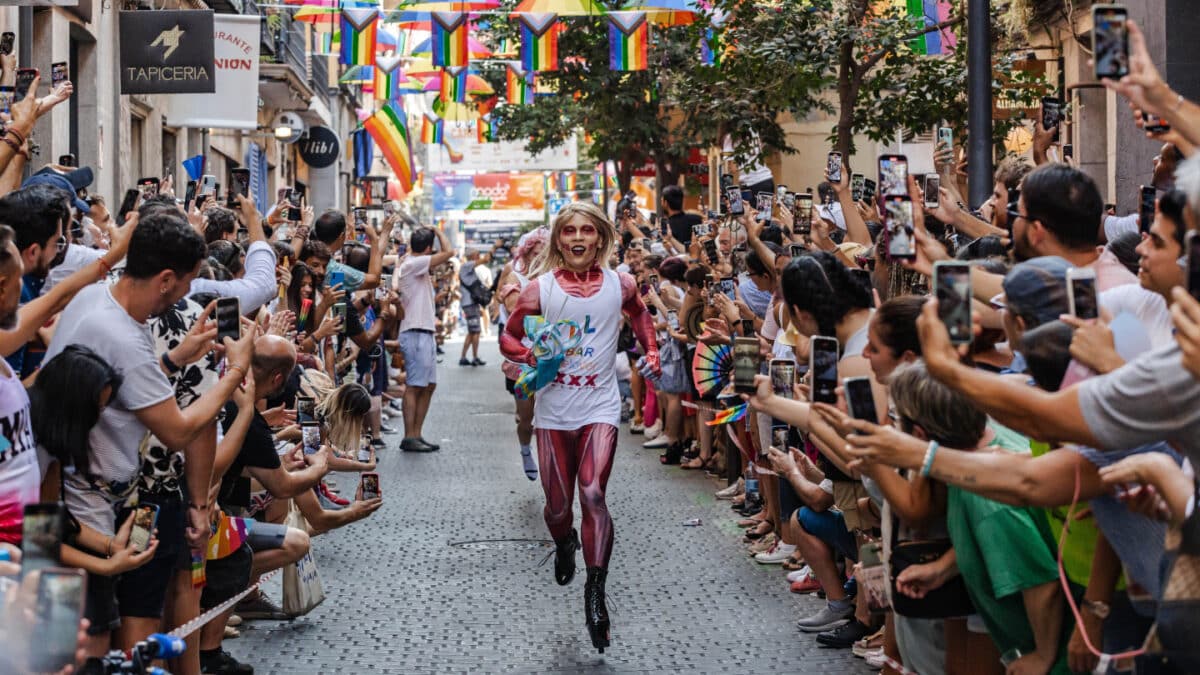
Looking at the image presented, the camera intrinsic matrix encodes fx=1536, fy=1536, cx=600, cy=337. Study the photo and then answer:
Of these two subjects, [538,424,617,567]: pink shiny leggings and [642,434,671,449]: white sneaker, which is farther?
[642,434,671,449]: white sneaker

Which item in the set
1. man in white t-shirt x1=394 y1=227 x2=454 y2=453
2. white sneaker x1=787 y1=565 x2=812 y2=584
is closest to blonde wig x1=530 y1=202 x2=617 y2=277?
white sneaker x1=787 y1=565 x2=812 y2=584

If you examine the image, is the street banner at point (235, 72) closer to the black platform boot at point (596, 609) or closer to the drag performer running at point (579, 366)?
the drag performer running at point (579, 366)

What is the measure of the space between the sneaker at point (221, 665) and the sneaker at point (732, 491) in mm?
5535

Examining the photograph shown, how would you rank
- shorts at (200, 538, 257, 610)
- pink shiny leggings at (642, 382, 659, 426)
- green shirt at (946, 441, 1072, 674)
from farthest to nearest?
pink shiny leggings at (642, 382, 659, 426) → shorts at (200, 538, 257, 610) → green shirt at (946, 441, 1072, 674)

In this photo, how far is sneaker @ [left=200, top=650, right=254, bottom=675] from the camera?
6773mm

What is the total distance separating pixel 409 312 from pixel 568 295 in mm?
7366

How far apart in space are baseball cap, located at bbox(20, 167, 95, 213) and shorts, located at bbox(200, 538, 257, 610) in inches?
84.8

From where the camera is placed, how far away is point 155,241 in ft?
17.3

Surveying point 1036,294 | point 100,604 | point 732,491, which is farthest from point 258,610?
point 1036,294

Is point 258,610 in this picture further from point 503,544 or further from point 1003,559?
point 1003,559

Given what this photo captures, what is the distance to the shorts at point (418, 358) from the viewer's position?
15039 millimetres

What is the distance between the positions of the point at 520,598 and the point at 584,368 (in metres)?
1.38

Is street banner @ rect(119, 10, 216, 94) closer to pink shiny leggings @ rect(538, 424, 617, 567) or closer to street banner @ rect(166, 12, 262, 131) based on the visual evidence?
street banner @ rect(166, 12, 262, 131)

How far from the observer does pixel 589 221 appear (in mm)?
8383
